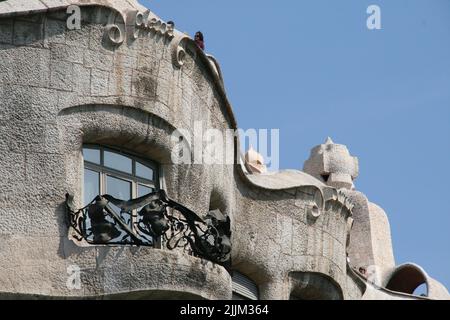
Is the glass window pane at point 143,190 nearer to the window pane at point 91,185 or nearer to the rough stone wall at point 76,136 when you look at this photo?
the rough stone wall at point 76,136

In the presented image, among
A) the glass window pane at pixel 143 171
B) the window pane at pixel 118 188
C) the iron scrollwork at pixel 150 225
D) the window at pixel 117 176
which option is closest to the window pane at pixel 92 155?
the window at pixel 117 176

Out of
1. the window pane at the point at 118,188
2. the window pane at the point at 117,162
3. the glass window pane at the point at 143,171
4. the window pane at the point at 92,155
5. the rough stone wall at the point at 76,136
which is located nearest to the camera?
the rough stone wall at the point at 76,136

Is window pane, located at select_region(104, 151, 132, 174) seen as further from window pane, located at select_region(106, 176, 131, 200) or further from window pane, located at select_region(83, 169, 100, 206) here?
window pane, located at select_region(83, 169, 100, 206)

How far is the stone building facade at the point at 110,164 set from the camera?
3269cm

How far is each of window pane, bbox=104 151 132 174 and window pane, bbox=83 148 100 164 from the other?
17 centimetres

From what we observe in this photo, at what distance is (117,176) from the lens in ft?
113

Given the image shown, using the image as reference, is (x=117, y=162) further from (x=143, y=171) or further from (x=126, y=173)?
(x=143, y=171)

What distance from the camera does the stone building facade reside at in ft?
107

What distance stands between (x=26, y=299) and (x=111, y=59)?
4.31 metres

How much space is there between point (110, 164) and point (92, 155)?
35 cm

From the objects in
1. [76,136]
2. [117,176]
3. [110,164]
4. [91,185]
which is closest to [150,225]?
[91,185]

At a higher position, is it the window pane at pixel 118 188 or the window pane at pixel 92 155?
the window pane at pixel 92 155

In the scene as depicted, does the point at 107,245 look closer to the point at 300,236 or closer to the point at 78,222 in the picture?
the point at 78,222

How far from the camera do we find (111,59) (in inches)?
1353
